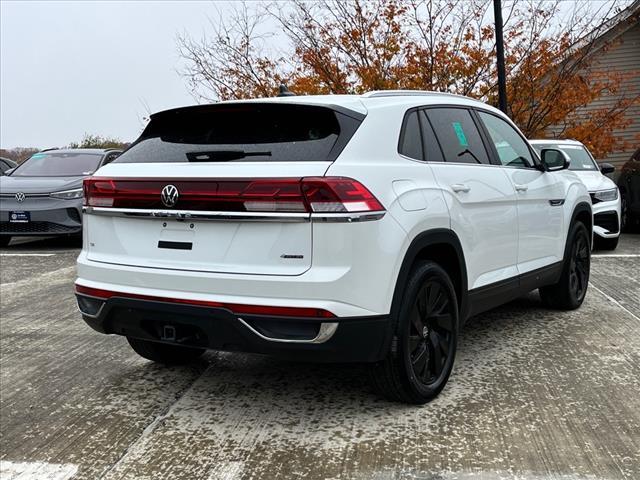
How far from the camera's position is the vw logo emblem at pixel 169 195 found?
3396 mm

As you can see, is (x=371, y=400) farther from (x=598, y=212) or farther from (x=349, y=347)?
(x=598, y=212)

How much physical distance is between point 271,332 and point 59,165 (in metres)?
9.85

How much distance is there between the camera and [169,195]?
341 cm

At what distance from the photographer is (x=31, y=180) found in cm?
1119

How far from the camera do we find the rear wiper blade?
336 centimetres

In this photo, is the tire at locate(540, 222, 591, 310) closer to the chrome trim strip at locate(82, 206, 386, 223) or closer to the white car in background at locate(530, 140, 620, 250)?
the chrome trim strip at locate(82, 206, 386, 223)

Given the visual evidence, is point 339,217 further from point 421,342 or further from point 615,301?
point 615,301

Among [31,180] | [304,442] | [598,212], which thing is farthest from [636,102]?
[304,442]

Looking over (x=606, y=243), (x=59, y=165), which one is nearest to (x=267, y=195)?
(x=606, y=243)

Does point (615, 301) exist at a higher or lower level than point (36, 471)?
lower

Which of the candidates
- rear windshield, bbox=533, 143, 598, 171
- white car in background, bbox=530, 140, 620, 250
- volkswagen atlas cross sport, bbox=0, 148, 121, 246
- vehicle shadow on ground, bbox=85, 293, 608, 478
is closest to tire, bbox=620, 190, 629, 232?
rear windshield, bbox=533, 143, 598, 171

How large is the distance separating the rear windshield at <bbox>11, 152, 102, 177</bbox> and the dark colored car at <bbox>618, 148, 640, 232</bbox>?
29.0 ft

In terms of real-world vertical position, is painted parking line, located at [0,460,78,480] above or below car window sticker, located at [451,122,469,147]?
below

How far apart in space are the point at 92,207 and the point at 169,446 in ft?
4.45
